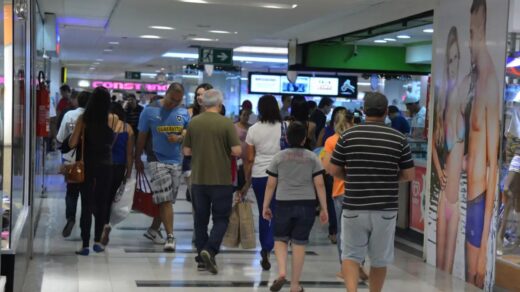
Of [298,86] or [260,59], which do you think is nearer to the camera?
[298,86]

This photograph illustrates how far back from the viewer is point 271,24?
1184 cm

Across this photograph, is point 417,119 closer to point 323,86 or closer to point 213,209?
point 323,86

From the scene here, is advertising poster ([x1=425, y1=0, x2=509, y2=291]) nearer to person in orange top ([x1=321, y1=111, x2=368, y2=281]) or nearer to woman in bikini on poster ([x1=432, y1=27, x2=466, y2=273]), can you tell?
woman in bikini on poster ([x1=432, y1=27, x2=466, y2=273])

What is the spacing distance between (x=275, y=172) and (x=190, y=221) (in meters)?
4.25

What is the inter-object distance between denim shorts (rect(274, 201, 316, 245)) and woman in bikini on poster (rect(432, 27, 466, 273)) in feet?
6.14

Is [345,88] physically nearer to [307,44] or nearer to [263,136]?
[307,44]

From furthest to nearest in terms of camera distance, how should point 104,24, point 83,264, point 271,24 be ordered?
point 104,24
point 271,24
point 83,264

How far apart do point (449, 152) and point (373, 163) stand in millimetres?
2656

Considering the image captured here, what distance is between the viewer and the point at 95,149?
757cm

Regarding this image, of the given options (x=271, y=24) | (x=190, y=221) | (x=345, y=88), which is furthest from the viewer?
(x=345, y=88)

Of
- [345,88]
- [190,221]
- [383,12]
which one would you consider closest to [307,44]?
[345,88]

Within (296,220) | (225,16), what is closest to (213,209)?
(296,220)

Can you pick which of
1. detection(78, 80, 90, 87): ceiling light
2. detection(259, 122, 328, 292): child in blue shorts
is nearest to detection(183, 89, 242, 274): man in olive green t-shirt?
detection(259, 122, 328, 292): child in blue shorts

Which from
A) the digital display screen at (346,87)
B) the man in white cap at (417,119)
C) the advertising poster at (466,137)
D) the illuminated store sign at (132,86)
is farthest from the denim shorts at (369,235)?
the illuminated store sign at (132,86)
